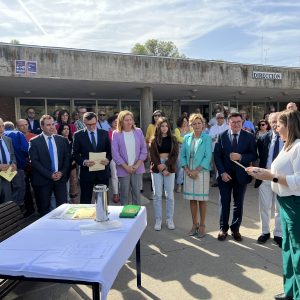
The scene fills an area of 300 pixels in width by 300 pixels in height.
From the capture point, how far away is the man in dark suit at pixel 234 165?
471cm

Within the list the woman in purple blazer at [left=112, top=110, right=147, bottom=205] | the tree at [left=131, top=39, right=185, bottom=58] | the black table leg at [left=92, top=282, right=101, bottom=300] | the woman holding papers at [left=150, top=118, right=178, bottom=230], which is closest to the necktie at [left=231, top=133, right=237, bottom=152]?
the woman holding papers at [left=150, top=118, right=178, bottom=230]

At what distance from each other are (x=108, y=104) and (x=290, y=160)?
13384 millimetres

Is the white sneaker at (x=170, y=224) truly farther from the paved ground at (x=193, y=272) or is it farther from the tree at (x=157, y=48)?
the tree at (x=157, y=48)

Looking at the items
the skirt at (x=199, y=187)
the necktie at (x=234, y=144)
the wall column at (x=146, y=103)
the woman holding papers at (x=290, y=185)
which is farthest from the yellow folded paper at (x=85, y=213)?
the wall column at (x=146, y=103)

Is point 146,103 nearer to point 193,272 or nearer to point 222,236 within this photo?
point 222,236

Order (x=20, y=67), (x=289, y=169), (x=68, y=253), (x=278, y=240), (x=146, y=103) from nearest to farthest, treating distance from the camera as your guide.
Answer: (x=68, y=253) < (x=289, y=169) < (x=278, y=240) < (x=20, y=67) < (x=146, y=103)

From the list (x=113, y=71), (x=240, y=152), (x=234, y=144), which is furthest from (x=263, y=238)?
(x=113, y=71)

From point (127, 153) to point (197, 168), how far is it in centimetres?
113

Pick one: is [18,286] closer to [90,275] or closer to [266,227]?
[90,275]

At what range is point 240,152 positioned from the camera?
15.5 ft

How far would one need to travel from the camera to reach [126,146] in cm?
527

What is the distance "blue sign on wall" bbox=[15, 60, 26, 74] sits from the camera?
8.20 metres

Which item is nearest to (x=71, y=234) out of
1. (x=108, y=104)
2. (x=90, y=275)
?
(x=90, y=275)

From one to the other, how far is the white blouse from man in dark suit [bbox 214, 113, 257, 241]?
5.32 ft
